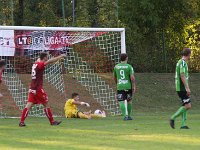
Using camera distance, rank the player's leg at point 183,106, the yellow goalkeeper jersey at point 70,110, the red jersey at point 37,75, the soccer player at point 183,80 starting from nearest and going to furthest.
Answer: the soccer player at point 183,80
the player's leg at point 183,106
the red jersey at point 37,75
the yellow goalkeeper jersey at point 70,110

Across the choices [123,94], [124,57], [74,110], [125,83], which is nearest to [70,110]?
[74,110]

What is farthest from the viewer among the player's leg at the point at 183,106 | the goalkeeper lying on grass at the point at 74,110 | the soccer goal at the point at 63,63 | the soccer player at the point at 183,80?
the soccer goal at the point at 63,63

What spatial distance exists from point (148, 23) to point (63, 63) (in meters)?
14.1

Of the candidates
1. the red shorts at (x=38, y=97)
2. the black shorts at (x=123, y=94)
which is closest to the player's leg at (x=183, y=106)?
the red shorts at (x=38, y=97)

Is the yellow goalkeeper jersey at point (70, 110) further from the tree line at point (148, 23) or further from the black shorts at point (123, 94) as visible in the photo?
the tree line at point (148, 23)

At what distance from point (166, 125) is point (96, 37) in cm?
799

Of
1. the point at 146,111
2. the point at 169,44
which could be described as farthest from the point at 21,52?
the point at 169,44

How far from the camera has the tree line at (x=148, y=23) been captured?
37969mm

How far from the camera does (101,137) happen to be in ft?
45.7

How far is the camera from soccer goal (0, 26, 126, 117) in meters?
23.1

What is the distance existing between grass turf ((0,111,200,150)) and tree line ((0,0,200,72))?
799 inches

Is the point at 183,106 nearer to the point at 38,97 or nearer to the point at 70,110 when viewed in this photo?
the point at 38,97

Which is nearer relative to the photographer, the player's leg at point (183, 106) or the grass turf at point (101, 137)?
the grass turf at point (101, 137)

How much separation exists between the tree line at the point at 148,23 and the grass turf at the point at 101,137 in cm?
2031
